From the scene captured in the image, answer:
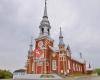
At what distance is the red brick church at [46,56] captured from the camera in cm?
6259

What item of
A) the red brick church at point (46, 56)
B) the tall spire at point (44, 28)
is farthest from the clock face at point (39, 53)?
the tall spire at point (44, 28)

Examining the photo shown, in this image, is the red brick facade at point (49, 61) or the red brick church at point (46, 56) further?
the red brick church at point (46, 56)

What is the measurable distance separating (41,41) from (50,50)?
437 cm

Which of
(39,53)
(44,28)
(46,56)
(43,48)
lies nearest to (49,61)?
(46,56)

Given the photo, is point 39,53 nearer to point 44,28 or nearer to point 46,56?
point 46,56

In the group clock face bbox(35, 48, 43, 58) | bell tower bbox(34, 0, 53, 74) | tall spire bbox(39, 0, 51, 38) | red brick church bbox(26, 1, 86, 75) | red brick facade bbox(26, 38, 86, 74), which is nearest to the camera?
red brick facade bbox(26, 38, 86, 74)

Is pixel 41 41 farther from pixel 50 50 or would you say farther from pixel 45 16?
pixel 45 16

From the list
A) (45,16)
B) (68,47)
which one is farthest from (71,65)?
(45,16)

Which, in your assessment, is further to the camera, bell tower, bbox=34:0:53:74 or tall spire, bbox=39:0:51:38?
tall spire, bbox=39:0:51:38

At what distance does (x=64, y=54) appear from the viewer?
204ft

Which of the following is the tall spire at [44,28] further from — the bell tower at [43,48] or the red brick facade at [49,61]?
the red brick facade at [49,61]

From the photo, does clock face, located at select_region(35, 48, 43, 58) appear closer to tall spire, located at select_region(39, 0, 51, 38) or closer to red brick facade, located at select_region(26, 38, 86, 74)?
red brick facade, located at select_region(26, 38, 86, 74)

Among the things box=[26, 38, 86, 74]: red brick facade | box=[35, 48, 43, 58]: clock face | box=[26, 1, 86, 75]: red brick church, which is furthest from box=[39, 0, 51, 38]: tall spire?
box=[35, 48, 43, 58]: clock face

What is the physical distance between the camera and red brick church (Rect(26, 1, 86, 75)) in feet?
205
